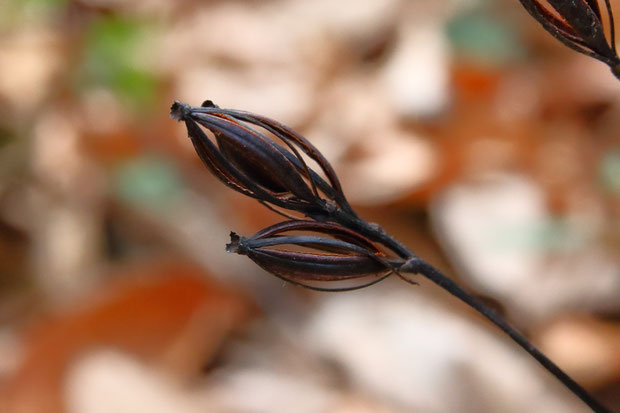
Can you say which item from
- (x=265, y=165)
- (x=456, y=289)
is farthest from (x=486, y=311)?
(x=265, y=165)

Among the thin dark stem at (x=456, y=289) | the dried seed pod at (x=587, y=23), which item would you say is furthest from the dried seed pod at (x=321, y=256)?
the dried seed pod at (x=587, y=23)

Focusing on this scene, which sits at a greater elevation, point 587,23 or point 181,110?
point 587,23

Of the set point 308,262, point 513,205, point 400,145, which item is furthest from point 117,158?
point 308,262

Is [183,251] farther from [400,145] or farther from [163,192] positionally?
[400,145]

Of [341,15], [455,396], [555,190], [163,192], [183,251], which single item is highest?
[341,15]

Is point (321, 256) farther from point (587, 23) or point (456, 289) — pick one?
point (587, 23)
